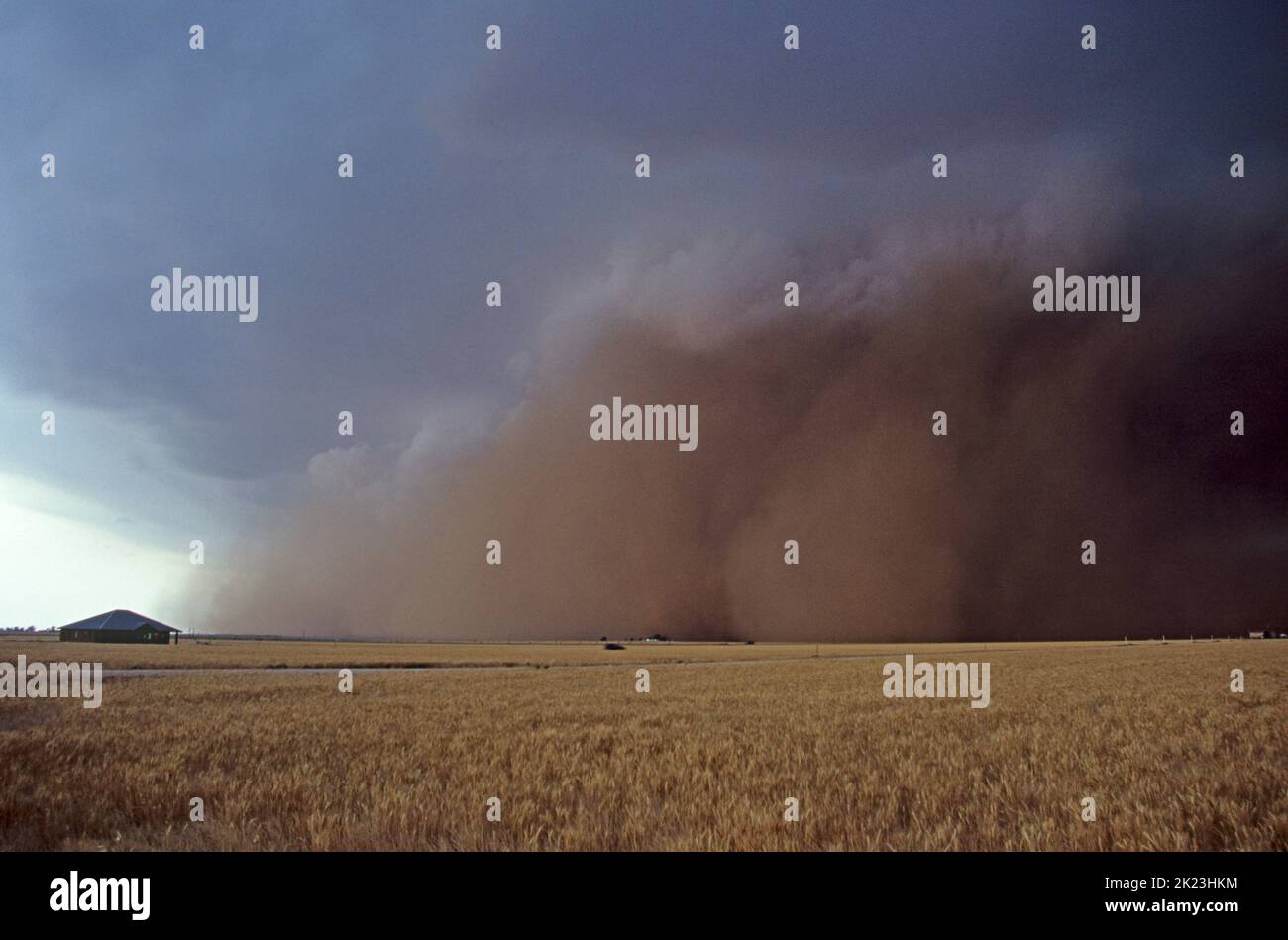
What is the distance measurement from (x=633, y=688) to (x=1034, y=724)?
17.4 meters

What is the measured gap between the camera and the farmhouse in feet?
371

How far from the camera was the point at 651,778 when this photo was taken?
9672 mm

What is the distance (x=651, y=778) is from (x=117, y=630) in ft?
452

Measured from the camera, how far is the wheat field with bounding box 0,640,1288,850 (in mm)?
7242

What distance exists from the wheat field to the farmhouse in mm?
116915

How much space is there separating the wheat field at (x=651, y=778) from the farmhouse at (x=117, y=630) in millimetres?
116915

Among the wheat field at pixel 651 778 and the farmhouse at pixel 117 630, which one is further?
the farmhouse at pixel 117 630

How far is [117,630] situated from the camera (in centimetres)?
11350

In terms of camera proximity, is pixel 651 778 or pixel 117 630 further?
pixel 117 630

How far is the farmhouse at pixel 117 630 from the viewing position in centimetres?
11300

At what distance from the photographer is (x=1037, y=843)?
22.3ft

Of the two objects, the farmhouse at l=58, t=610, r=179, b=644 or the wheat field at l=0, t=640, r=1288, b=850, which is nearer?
the wheat field at l=0, t=640, r=1288, b=850
